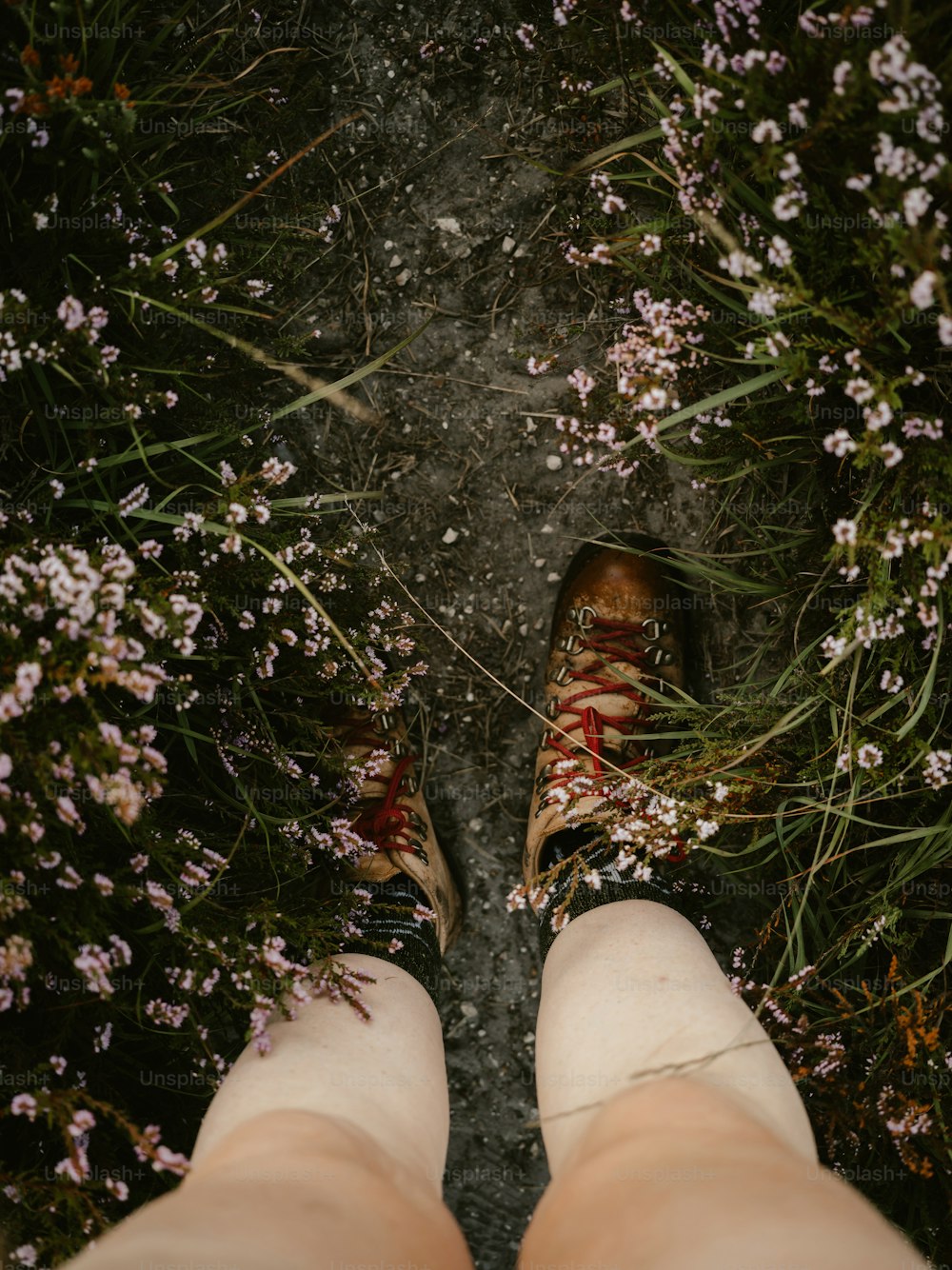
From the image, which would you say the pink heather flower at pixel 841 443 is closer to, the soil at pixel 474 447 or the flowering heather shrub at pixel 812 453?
the flowering heather shrub at pixel 812 453

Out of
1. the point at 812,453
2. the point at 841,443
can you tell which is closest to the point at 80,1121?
the point at 841,443

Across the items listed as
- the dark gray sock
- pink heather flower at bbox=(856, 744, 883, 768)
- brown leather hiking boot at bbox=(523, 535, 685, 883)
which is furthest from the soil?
pink heather flower at bbox=(856, 744, 883, 768)

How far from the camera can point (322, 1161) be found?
1.53m

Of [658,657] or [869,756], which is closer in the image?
[869,756]

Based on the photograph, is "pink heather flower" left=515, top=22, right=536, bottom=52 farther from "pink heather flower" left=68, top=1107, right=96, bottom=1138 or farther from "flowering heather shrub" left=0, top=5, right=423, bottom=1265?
"pink heather flower" left=68, top=1107, right=96, bottom=1138

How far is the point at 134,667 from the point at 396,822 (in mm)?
1227

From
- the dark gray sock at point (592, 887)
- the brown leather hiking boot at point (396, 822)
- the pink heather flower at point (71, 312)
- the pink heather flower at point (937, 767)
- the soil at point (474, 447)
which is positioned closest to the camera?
the pink heather flower at point (71, 312)

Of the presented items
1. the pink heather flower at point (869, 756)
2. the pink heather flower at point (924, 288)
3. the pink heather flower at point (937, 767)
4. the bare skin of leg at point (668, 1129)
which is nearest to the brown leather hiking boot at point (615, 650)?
the bare skin of leg at point (668, 1129)

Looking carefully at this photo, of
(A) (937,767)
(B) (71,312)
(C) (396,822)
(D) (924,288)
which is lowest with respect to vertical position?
(C) (396,822)

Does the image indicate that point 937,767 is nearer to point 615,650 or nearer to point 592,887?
point 592,887

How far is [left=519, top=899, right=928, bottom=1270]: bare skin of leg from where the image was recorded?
4.20 ft

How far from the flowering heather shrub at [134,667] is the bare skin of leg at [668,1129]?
54 cm

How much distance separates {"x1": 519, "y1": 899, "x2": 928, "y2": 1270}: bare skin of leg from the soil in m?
0.79

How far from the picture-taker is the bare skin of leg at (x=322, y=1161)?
132 centimetres
